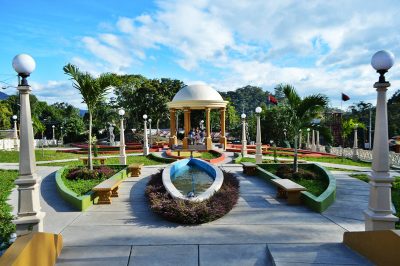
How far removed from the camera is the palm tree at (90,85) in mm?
11828

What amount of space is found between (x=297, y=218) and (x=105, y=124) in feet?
136

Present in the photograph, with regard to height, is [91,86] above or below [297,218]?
above

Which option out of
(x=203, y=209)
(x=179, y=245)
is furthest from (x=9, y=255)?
(x=203, y=209)

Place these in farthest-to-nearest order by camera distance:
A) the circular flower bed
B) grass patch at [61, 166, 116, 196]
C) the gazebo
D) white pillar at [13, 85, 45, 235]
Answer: the gazebo, grass patch at [61, 166, 116, 196], the circular flower bed, white pillar at [13, 85, 45, 235]

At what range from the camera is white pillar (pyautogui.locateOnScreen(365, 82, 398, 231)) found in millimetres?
5184

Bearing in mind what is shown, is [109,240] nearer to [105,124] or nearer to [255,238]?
[255,238]

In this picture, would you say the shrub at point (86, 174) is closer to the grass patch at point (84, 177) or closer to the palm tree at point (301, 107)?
the grass patch at point (84, 177)

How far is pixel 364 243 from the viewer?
16.5ft

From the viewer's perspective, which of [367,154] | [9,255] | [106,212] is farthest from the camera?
[367,154]

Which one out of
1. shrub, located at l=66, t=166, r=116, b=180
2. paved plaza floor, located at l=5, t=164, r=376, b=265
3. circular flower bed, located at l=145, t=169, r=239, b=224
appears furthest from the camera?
shrub, located at l=66, t=166, r=116, b=180

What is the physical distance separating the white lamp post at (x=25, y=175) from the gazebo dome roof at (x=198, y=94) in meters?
19.5

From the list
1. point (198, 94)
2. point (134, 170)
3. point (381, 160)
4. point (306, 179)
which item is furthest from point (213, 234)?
point (198, 94)

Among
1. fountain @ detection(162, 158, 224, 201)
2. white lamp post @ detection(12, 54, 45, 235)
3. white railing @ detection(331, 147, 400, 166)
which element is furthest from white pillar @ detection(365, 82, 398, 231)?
white railing @ detection(331, 147, 400, 166)

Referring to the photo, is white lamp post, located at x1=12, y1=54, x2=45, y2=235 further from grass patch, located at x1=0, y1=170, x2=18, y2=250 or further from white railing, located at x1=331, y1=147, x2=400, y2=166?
white railing, located at x1=331, y1=147, x2=400, y2=166
